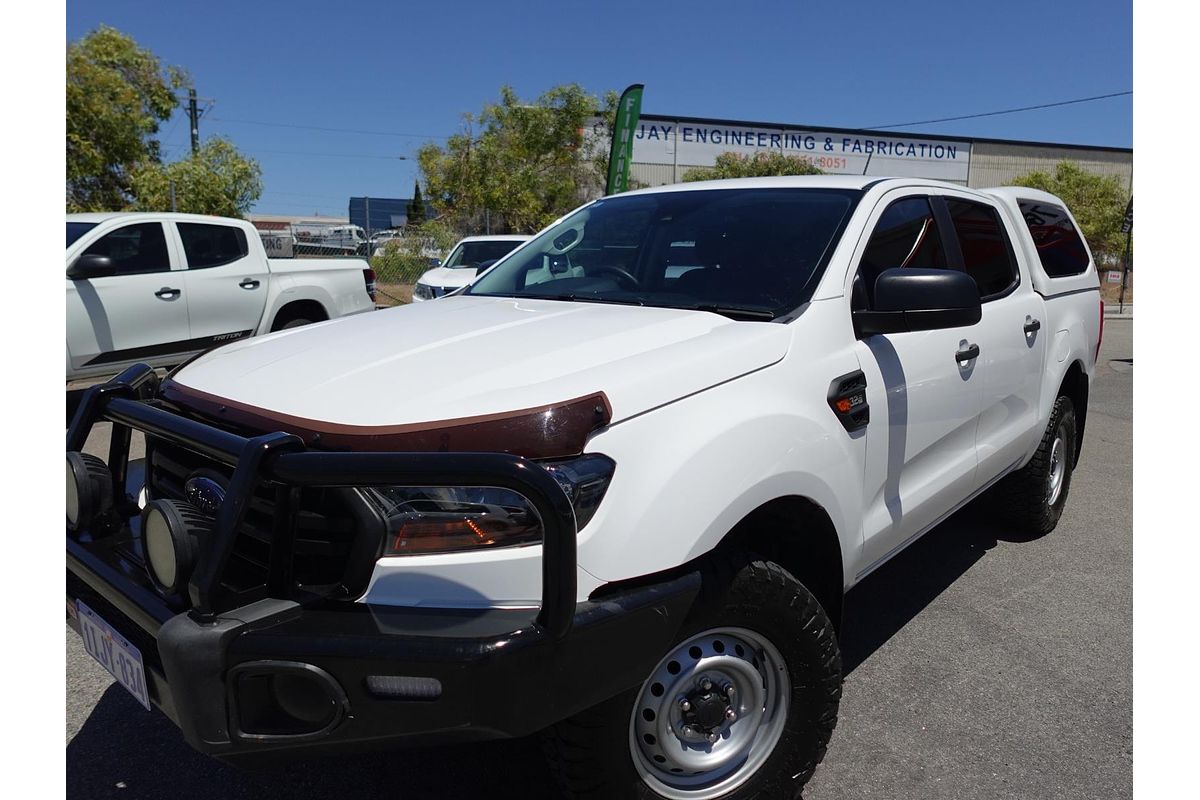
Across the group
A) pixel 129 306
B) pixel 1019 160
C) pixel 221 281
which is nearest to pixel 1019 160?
pixel 1019 160

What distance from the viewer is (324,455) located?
68.4 inches

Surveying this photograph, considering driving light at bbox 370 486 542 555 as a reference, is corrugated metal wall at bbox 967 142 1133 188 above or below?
above

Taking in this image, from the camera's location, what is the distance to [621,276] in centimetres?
329

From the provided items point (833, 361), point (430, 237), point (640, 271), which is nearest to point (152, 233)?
point (640, 271)

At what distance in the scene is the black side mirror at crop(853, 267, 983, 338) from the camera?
267 centimetres

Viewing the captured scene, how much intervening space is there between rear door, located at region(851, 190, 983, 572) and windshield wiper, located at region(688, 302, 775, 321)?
0.32 metres

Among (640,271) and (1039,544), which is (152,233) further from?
(1039,544)

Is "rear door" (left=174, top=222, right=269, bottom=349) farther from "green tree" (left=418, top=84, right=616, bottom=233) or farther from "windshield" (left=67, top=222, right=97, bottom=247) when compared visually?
"green tree" (left=418, top=84, right=616, bottom=233)

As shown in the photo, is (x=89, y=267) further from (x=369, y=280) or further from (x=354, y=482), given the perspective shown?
(x=354, y=482)

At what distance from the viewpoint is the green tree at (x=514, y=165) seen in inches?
917

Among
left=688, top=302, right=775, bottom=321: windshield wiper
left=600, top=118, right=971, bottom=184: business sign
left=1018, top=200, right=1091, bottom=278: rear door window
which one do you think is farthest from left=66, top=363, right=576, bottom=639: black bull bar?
left=600, top=118, right=971, bottom=184: business sign

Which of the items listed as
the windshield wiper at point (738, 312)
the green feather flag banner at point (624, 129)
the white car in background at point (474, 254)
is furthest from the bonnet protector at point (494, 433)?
the green feather flag banner at point (624, 129)

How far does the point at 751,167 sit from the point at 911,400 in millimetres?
29973

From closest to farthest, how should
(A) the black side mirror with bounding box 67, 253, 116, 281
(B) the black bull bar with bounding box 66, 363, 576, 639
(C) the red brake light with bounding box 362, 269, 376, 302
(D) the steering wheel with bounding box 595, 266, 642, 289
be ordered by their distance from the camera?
(B) the black bull bar with bounding box 66, 363, 576, 639 → (D) the steering wheel with bounding box 595, 266, 642, 289 → (A) the black side mirror with bounding box 67, 253, 116, 281 → (C) the red brake light with bounding box 362, 269, 376, 302
